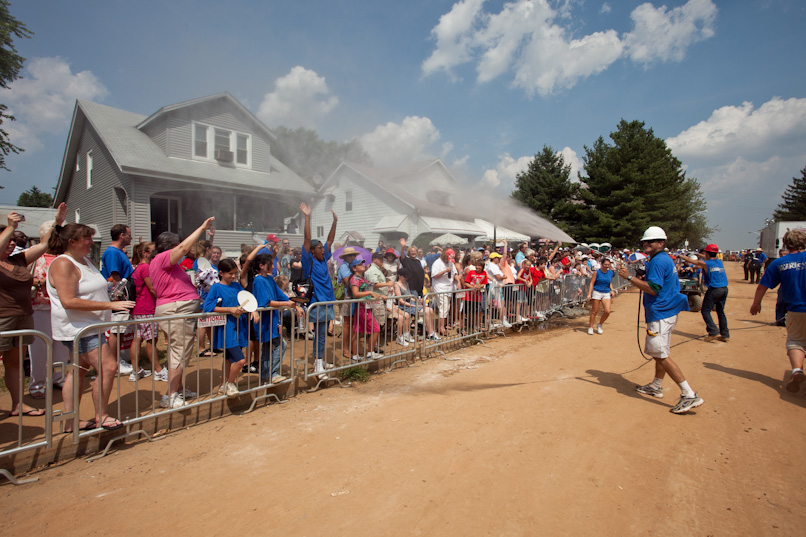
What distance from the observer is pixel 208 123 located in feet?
53.4

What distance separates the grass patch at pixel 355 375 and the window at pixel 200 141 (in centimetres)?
1389

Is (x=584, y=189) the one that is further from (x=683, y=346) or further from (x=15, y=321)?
(x=15, y=321)

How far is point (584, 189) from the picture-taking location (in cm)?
3703

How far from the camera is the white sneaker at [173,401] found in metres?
4.29

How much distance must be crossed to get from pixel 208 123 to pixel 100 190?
16.6 ft

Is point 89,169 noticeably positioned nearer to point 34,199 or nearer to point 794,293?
point 794,293

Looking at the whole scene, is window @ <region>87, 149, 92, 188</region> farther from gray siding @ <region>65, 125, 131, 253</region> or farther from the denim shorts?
the denim shorts

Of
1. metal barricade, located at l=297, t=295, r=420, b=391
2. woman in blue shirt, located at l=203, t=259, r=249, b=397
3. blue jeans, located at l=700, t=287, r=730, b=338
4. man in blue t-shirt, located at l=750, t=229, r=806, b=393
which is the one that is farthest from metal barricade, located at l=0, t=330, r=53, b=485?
blue jeans, located at l=700, t=287, r=730, b=338

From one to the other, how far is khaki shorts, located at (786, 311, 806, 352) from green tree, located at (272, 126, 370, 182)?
69.7 ft

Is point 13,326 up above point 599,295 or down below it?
above

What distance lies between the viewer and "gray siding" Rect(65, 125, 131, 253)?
15.1 meters

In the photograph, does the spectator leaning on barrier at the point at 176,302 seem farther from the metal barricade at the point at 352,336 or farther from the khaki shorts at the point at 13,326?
the metal barricade at the point at 352,336

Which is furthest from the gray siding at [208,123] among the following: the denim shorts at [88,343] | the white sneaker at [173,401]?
the denim shorts at [88,343]

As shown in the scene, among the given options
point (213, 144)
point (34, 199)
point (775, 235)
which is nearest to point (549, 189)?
point (775, 235)
